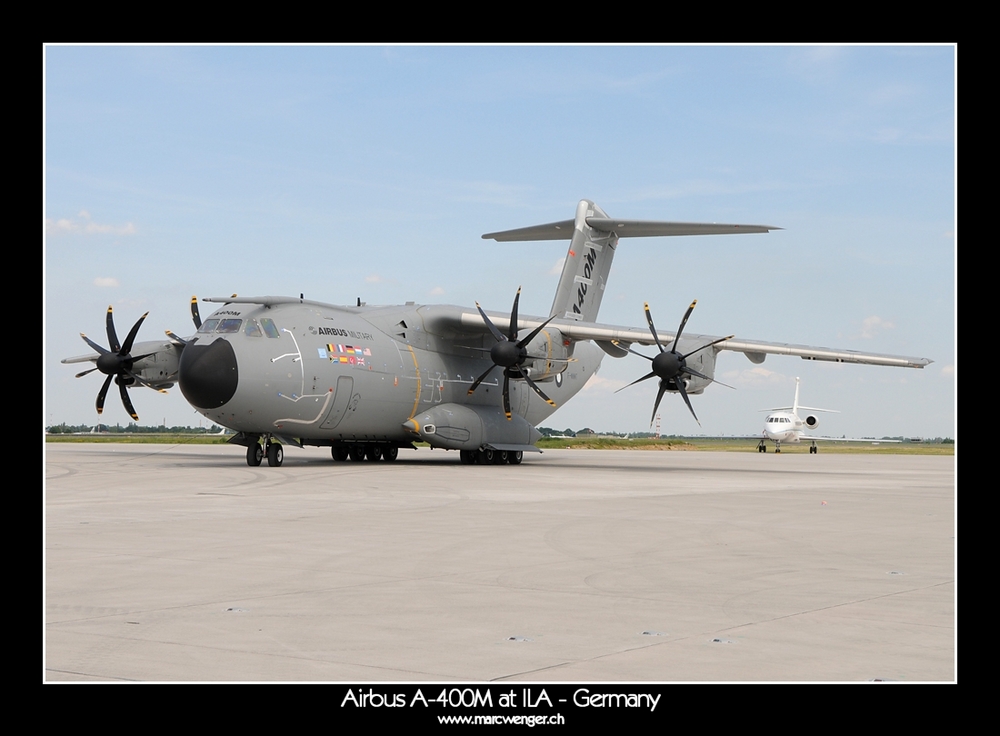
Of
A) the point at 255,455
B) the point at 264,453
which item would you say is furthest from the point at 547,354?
the point at 255,455

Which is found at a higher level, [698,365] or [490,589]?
[698,365]

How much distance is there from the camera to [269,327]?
28453mm

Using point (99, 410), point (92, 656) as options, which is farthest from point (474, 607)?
point (99, 410)

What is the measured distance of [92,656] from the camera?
6578 mm

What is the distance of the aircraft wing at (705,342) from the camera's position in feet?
105

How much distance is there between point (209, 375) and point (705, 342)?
47.8 ft

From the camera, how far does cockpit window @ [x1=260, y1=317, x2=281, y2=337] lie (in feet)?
92.9

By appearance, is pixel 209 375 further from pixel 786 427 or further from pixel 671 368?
pixel 786 427

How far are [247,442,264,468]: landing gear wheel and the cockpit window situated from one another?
3253 mm

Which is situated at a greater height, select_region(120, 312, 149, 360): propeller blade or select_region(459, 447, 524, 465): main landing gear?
select_region(120, 312, 149, 360): propeller blade

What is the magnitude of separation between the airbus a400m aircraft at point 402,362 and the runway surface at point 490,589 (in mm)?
8767

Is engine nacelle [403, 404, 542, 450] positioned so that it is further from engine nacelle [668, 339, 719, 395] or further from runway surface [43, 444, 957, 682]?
runway surface [43, 444, 957, 682]

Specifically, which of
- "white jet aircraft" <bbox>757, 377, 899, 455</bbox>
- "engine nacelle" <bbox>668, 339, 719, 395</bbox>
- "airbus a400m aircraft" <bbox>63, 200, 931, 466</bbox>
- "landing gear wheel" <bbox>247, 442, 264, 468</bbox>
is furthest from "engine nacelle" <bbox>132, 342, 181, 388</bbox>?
"white jet aircraft" <bbox>757, 377, 899, 455</bbox>

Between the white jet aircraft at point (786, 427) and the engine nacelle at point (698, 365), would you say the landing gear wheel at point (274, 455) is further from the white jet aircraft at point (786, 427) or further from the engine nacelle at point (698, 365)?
the white jet aircraft at point (786, 427)
